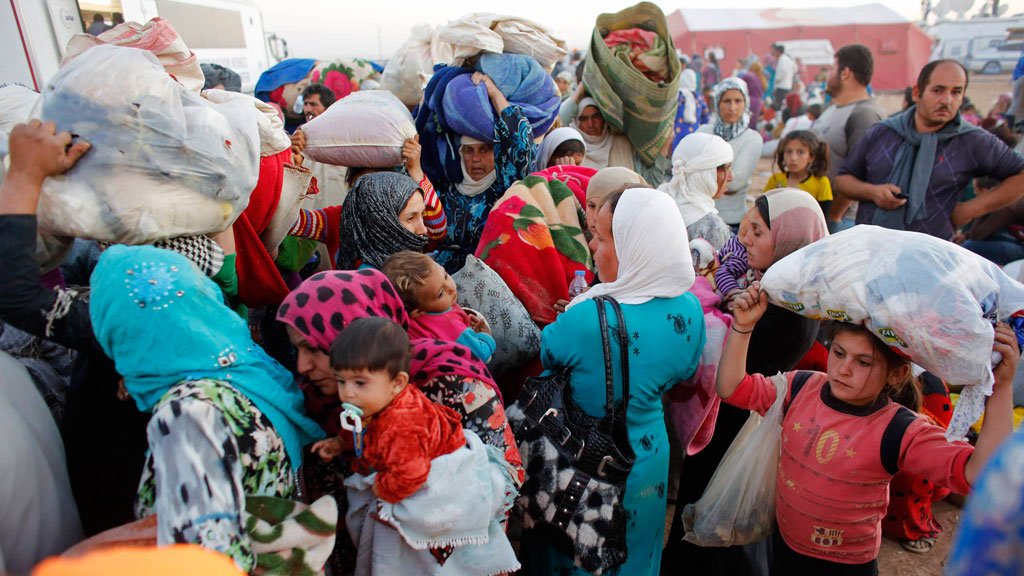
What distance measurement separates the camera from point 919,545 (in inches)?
121

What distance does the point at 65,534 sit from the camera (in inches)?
58.6

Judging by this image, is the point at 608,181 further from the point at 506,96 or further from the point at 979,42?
the point at 979,42

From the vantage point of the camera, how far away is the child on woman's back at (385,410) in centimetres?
149

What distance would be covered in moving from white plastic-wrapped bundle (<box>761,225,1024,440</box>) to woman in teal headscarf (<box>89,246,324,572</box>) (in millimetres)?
1672

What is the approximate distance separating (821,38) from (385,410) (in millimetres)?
27881

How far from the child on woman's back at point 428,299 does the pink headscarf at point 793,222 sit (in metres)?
1.30

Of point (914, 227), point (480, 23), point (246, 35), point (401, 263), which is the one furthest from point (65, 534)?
point (246, 35)

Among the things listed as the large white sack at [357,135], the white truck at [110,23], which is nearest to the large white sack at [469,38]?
the large white sack at [357,135]

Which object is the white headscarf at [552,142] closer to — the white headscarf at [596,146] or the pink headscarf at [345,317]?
the white headscarf at [596,146]

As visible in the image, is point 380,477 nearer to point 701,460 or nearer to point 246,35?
point 701,460

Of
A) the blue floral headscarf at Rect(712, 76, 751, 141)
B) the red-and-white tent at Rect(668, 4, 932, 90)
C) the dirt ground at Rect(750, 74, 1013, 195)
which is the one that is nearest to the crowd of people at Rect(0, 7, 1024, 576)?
the blue floral headscarf at Rect(712, 76, 751, 141)

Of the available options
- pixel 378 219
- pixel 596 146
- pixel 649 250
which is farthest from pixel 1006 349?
pixel 596 146

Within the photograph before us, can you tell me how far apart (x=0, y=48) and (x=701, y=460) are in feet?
16.4

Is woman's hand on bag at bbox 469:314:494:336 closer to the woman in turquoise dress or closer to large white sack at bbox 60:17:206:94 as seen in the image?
the woman in turquoise dress
